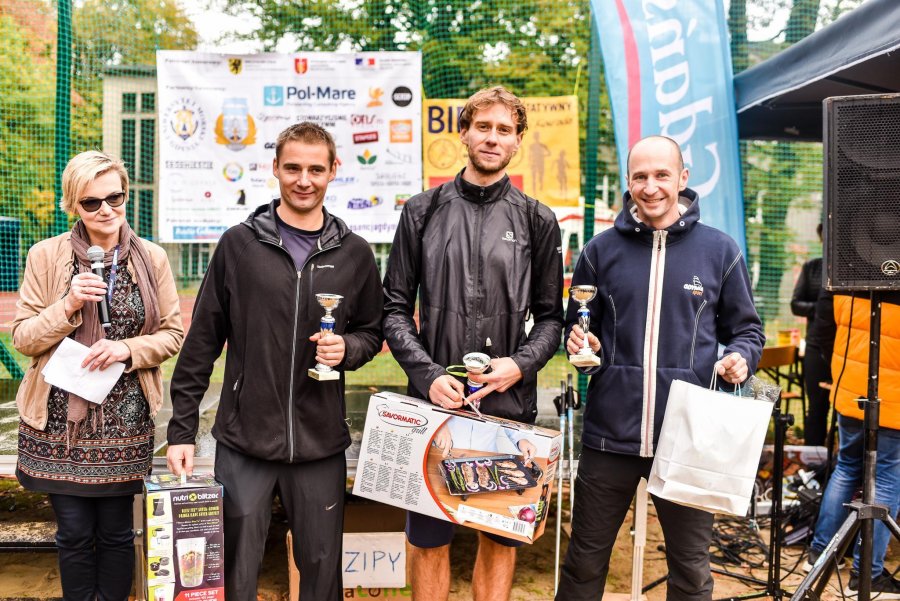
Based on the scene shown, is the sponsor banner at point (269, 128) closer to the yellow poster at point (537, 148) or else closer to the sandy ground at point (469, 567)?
the yellow poster at point (537, 148)

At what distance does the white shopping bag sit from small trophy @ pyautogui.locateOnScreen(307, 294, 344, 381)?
3.78 feet

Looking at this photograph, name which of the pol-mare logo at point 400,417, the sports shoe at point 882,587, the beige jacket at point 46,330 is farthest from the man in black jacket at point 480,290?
the sports shoe at point 882,587

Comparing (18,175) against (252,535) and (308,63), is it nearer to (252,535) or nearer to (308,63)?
(308,63)

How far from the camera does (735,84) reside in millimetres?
4977

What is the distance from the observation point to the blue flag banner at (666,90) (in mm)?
4629

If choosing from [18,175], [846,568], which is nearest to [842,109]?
[846,568]

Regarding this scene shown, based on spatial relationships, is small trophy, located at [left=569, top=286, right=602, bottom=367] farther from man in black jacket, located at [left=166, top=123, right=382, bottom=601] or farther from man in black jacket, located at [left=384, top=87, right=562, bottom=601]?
man in black jacket, located at [left=166, top=123, right=382, bottom=601]

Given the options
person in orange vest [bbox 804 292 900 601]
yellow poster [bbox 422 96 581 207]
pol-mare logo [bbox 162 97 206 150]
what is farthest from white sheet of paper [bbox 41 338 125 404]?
yellow poster [bbox 422 96 581 207]

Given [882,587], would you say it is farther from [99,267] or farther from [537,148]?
[99,267]

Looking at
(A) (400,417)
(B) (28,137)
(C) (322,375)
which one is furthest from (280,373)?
(B) (28,137)

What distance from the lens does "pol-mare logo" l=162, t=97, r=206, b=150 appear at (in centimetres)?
535

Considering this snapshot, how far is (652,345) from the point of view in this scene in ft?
8.27

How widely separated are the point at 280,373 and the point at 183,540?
1.96 feet

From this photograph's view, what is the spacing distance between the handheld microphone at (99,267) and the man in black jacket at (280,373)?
315 mm
